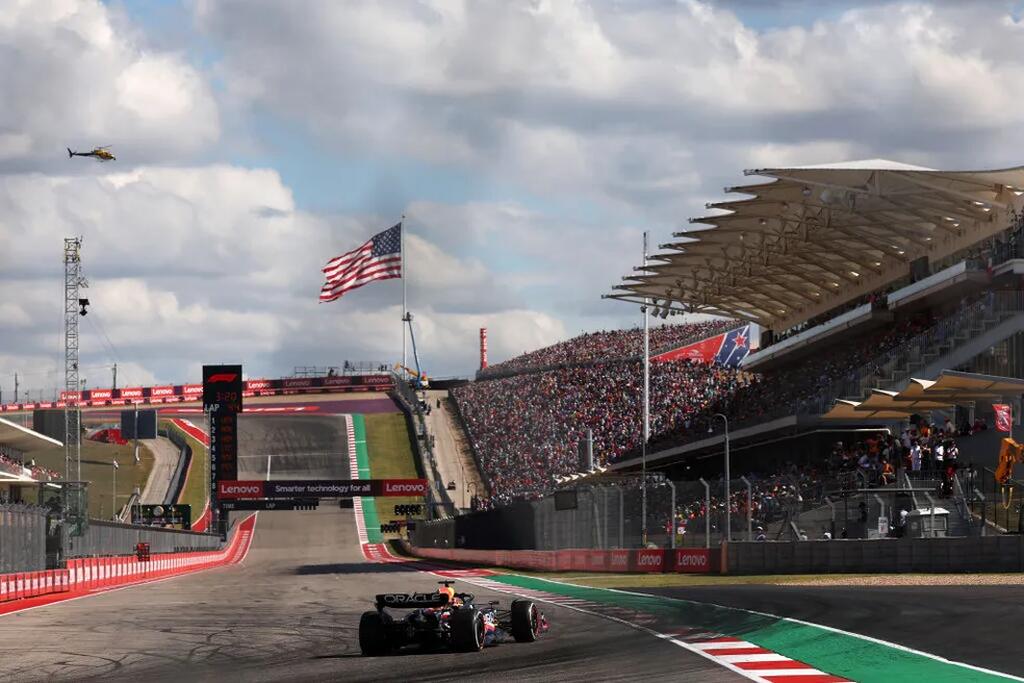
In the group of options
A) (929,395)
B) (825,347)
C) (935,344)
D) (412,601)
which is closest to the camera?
(412,601)

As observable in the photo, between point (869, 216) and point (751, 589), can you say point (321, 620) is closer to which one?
point (751, 589)

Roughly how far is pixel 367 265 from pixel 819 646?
68770 millimetres

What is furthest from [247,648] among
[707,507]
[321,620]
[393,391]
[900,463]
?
[393,391]

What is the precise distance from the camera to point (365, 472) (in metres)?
101

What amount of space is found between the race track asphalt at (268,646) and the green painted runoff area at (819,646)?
42.3 inches

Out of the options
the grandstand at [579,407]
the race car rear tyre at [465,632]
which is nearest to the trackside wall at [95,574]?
the race car rear tyre at [465,632]

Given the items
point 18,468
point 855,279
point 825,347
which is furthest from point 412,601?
point 18,468

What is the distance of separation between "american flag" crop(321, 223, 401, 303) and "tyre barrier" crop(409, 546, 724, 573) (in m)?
33.6

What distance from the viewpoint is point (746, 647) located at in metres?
16.0

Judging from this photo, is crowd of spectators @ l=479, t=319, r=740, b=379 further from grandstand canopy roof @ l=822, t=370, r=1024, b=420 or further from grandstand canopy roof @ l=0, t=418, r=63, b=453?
grandstand canopy roof @ l=822, t=370, r=1024, b=420

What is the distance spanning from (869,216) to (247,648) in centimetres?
4082

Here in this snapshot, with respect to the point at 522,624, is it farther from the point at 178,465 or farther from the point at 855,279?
the point at 178,465

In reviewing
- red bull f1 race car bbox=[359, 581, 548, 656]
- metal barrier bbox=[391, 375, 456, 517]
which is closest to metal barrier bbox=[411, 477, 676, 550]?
red bull f1 race car bbox=[359, 581, 548, 656]

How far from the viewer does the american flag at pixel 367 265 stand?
81.6m
